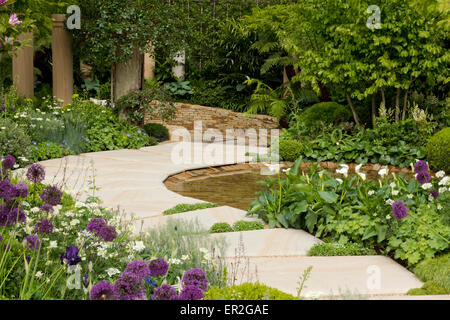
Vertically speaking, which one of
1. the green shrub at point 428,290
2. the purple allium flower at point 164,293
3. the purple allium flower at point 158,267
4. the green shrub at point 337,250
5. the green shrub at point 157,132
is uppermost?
the green shrub at point 157,132

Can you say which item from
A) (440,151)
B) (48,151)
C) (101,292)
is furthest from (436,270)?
(48,151)

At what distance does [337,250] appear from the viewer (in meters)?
4.11

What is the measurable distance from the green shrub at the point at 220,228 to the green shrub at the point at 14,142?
3.49 m

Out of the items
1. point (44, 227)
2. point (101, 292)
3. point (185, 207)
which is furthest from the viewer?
point (185, 207)

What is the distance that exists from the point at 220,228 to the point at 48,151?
163 inches

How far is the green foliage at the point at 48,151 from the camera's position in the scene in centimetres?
787

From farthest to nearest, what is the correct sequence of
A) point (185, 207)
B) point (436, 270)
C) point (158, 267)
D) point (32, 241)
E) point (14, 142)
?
point (14, 142), point (185, 207), point (436, 270), point (32, 241), point (158, 267)

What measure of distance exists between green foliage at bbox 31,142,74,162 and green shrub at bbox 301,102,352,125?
4.17m

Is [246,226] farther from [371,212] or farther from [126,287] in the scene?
[126,287]

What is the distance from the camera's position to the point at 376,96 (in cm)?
1085

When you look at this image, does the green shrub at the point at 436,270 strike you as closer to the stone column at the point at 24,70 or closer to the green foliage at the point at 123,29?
the green foliage at the point at 123,29

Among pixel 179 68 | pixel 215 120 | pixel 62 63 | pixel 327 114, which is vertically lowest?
pixel 215 120

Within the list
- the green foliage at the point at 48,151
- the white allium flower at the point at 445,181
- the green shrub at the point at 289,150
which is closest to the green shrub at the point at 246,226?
the white allium flower at the point at 445,181

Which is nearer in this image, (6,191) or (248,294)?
(248,294)
